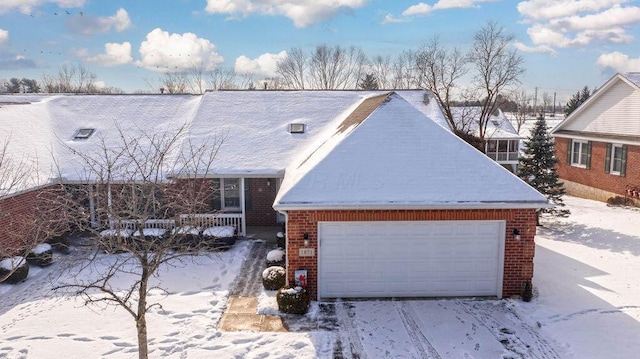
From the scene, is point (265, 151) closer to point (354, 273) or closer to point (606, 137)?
point (354, 273)

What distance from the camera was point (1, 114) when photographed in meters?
17.8

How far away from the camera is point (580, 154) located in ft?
87.5

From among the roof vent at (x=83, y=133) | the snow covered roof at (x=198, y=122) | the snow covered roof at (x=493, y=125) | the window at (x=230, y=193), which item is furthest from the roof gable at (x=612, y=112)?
the roof vent at (x=83, y=133)

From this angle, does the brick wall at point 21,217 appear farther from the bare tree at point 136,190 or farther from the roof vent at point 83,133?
the roof vent at point 83,133

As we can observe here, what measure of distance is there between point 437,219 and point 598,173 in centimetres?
1883

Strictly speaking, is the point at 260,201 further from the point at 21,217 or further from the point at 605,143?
the point at 605,143

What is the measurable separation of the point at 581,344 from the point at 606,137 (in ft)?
61.7

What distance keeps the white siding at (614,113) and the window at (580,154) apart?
86cm

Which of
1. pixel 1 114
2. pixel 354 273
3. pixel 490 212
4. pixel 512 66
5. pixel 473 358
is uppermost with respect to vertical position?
pixel 512 66

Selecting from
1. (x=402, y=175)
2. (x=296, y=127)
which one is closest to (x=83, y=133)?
(x=296, y=127)

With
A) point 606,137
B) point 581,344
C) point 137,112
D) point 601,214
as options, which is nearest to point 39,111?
point 137,112

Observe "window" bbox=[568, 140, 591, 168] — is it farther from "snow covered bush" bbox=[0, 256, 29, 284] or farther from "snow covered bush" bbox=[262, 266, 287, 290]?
"snow covered bush" bbox=[0, 256, 29, 284]

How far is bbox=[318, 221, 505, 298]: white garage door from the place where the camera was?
36.0 ft

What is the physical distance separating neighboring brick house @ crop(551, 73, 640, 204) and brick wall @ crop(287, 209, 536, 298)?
1514cm
